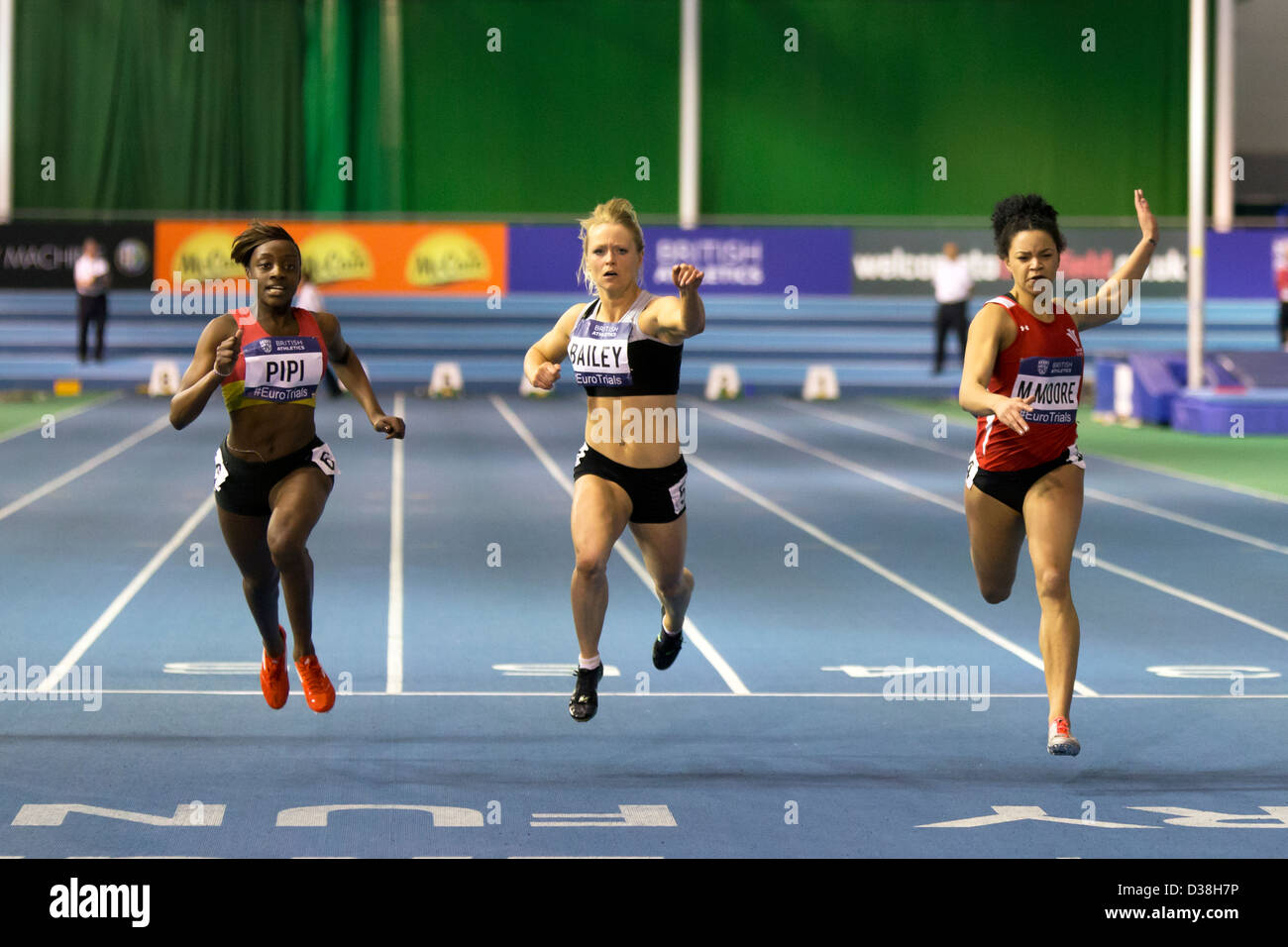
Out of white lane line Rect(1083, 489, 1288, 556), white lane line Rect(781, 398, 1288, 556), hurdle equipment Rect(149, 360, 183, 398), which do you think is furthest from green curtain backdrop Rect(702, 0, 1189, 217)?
white lane line Rect(1083, 489, 1288, 556)

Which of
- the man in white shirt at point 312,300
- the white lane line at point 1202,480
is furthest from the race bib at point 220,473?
the man in white shirt at point 312,300

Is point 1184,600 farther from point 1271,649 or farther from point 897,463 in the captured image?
point 897,463


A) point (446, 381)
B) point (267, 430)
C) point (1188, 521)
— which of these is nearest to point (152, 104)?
point (446, 381)

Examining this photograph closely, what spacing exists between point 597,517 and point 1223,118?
2915 cm

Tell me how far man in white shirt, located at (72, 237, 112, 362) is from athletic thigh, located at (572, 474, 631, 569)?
24.8m

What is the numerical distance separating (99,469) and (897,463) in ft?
26.3

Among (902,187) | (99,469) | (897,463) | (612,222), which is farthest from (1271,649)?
(902,187)

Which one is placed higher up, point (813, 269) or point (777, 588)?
point (813, 269)

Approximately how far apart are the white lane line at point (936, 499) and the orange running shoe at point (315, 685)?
17.6 feet

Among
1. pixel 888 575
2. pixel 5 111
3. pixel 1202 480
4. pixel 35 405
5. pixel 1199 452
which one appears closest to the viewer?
pixel 888 575

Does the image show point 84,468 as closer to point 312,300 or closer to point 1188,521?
point 1188,521

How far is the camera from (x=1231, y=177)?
112 feet

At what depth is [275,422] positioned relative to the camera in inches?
283

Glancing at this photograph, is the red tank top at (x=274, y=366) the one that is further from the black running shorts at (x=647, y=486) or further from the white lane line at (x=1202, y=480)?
the white lane line at (x=1202, y=480)
